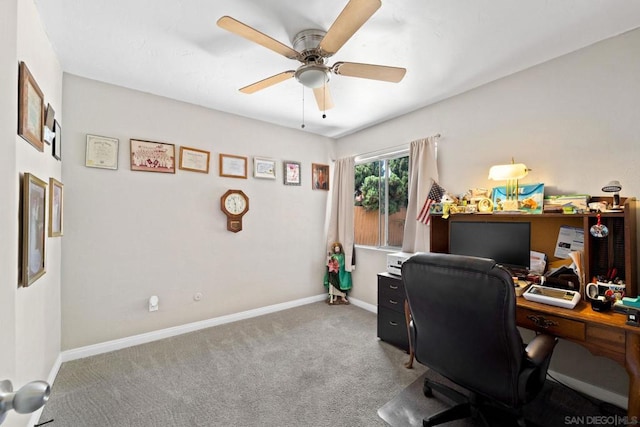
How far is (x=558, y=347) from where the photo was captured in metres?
2.11

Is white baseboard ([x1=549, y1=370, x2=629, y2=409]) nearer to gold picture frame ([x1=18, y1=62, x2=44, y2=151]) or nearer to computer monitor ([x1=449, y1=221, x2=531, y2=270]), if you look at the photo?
computer monitor ([x1=449, y1=221, x2=531, y2=270])

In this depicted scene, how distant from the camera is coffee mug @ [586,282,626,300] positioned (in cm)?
164

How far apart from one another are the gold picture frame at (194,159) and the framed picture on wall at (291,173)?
1026mm

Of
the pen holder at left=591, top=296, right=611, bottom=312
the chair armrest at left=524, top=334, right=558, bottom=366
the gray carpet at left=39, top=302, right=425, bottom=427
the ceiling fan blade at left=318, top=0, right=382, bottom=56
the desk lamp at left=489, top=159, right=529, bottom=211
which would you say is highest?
the ceiling fan blade at left=318, top=0, right=382, bottom=56

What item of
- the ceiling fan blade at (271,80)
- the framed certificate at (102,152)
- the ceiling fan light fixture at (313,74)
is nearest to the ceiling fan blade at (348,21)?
the ceiling fan light fixture at (313,74)

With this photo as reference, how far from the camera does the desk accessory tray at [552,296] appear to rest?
64.9 inches

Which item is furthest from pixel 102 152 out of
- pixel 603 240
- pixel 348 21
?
pixel 603 240

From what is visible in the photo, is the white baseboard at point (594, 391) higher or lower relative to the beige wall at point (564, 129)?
lower

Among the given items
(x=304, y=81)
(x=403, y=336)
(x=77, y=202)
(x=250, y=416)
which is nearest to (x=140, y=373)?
(x=250, y=416)

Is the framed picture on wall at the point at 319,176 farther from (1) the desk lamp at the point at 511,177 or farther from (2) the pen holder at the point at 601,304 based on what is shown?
(2) the pen holder at the point at 601,304

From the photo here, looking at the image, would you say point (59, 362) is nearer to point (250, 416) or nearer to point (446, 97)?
point (250, 416)

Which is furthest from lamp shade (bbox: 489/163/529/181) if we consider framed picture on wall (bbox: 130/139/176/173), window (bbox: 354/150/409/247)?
framed picture on wall (bbox: 130/139/176/173)

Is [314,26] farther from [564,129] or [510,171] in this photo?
[564,129]

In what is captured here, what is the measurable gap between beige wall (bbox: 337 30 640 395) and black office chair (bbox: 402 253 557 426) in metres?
1.15
